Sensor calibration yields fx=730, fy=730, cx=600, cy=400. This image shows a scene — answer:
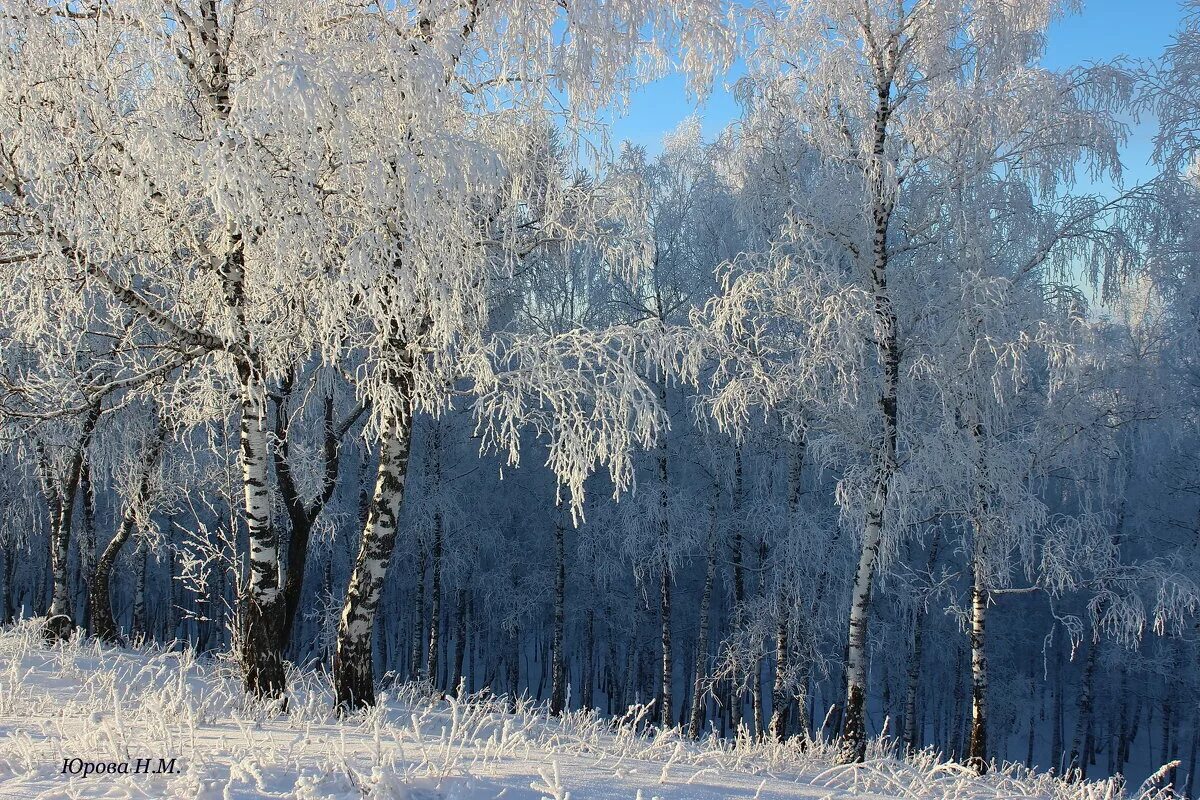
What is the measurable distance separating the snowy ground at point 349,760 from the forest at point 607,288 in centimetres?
100

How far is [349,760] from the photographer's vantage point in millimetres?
3412

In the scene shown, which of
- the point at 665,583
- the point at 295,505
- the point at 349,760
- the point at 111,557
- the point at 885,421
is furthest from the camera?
the point at 665,583

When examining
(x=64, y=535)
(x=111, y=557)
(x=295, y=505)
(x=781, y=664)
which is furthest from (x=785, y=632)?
(x=64, y=535)

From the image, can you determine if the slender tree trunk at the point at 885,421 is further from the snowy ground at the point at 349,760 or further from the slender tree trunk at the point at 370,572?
the slender tree trunk at the point at 370,572

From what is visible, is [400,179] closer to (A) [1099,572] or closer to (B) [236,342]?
(B) [236,342]

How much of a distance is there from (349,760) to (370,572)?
3091mm

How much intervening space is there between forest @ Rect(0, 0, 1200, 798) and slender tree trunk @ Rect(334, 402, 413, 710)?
3 centimetres

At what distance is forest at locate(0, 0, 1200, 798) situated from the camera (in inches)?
202

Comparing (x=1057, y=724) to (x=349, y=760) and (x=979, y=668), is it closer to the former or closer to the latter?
(x=979, y=668)

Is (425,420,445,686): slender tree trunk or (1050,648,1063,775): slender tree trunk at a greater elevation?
(425,420,445,686): slender tree trunk

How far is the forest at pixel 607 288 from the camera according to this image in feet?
16.8

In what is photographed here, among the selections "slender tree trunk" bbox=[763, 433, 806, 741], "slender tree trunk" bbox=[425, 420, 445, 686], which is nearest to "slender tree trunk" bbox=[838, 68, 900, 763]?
"slender tree trunk" bbox=[763, 433, 806, 741]

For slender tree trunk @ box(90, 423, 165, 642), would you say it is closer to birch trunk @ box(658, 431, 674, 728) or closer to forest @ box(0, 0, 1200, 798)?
forest @ box(0, 0, 1200, 798)

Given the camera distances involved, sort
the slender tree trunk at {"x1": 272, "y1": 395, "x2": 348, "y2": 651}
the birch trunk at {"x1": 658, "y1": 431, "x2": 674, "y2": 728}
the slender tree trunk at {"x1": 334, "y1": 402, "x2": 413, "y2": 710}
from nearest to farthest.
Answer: the slender tree trunk at {"x1": 334, "y1": 402, "x2": 413, "y2": 710} → the slender tree trunk at {"x1": 272, "y1": 395, "x2": 348, "y2": 651} → the birch trunk at {"x1": 658, "y1": 431, "x2": 674, "y2": 728}
